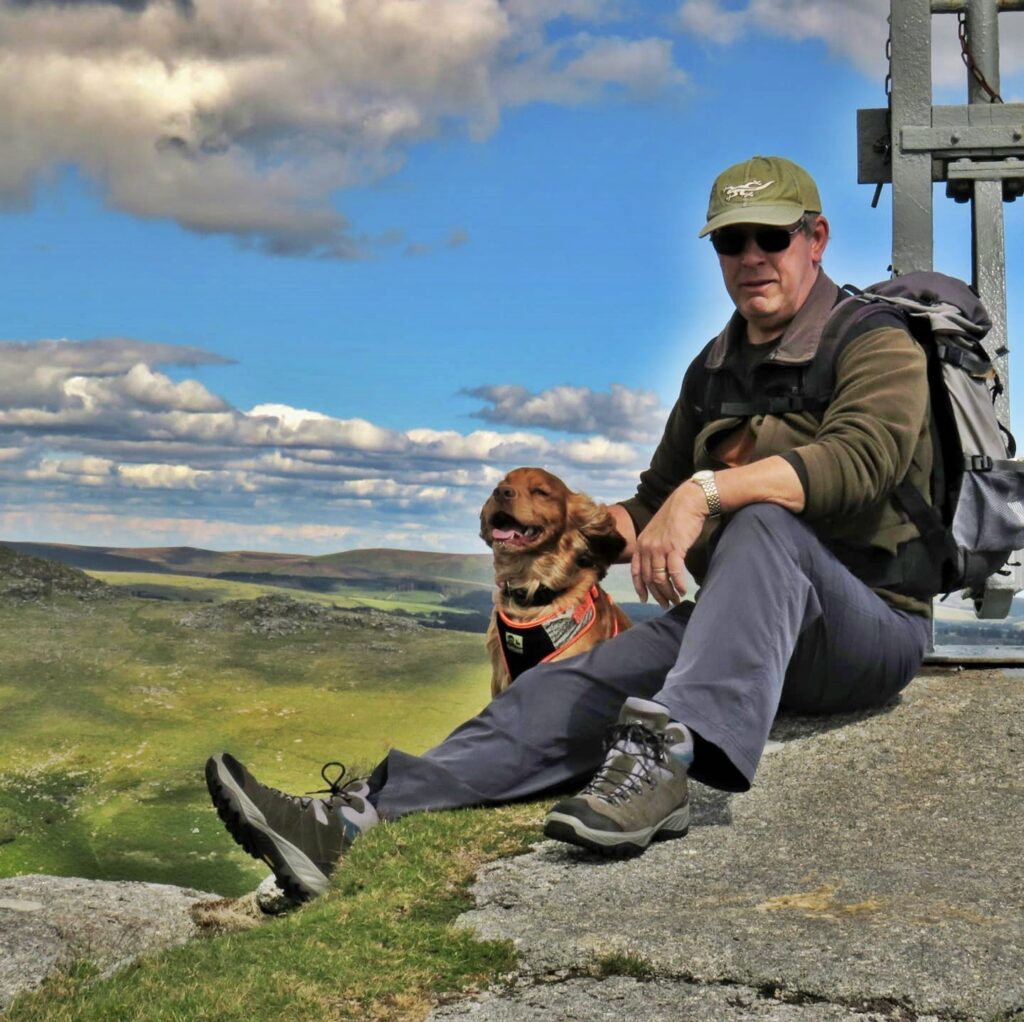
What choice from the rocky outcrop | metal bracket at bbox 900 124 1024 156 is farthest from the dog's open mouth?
metal bracket at bbox 900 124 1024 156

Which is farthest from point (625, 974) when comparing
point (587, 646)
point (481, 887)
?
point (587, 646)

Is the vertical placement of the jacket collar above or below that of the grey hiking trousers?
above

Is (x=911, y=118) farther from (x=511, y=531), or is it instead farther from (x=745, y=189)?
(x=511, y=531)

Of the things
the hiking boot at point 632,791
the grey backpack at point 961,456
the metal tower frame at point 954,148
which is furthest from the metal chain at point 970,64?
the hiking boot at point 632,791

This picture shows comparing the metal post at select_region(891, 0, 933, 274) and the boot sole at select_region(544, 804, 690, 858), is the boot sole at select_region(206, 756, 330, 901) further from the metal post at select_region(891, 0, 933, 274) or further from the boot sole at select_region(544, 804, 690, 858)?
the metal post at select_region(891, 0, 933, 274)

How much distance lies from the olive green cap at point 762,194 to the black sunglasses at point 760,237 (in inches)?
2.5

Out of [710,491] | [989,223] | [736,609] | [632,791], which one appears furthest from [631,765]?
[989,223]

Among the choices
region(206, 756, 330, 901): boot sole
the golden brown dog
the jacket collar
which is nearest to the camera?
region(206, 756, 330, 901): boot sole

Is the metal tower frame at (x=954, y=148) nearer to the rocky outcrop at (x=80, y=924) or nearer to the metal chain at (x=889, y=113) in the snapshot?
the metal chain at (x=889, y=113)

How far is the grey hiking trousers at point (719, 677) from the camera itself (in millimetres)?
3549

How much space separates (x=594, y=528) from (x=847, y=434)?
6.19 feet

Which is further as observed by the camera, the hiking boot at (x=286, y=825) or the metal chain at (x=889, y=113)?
the metal chain at (x=889, y=113)

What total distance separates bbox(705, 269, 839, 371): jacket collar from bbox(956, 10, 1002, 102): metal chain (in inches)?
107

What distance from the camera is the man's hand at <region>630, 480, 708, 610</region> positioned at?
363 cm
